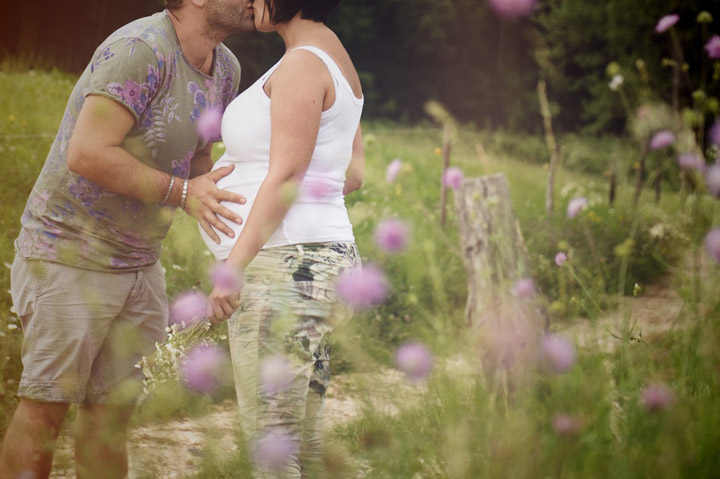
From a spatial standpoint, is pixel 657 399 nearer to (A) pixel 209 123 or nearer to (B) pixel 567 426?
(B) pixel 567 426

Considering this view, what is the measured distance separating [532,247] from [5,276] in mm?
4680

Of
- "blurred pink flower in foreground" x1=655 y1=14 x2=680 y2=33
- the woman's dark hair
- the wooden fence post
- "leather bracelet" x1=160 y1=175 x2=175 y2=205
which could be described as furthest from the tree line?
the woman's dark hair

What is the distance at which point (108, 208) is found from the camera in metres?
2.13

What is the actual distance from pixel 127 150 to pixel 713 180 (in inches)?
70.8

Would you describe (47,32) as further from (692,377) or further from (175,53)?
(692,377)

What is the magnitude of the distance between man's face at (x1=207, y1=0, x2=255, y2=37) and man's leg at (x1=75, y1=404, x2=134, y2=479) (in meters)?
1.27

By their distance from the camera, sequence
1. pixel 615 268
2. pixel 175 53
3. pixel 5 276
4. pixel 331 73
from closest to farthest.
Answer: pixel 331 73
pixel 175 53
pixel 5 276
pixel 615 268

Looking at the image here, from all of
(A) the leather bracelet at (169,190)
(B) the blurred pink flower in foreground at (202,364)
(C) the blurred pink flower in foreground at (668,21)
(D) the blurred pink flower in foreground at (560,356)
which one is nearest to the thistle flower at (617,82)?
(C) the blurred pink flower in foreground at (668,21)

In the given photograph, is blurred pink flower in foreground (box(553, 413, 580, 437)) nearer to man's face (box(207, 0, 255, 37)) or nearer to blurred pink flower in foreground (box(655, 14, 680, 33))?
man's face (box(207, 0, 255, 37))

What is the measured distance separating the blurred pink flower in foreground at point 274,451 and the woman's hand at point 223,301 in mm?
323

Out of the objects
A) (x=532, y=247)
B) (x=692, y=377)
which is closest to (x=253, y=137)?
(x=692, y=377)

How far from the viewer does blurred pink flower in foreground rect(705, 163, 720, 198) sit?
211cm

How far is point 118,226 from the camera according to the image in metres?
2.17

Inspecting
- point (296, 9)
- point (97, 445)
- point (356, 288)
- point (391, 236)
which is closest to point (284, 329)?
point (356, 288)
